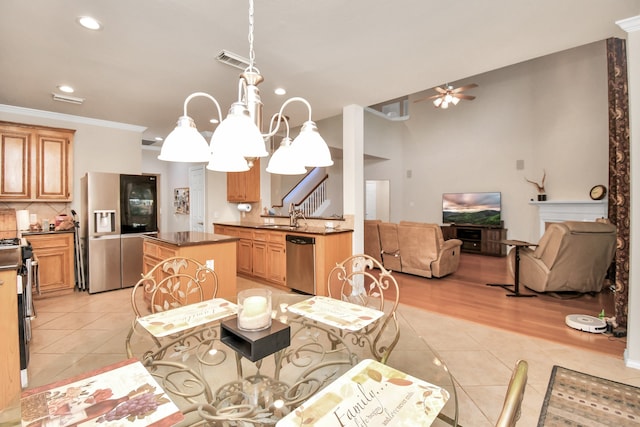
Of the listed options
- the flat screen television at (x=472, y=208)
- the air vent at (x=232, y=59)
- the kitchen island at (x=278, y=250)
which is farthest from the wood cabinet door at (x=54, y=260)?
the flat screen television at (x=472, y=208)

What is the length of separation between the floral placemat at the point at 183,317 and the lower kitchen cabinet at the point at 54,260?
364cm

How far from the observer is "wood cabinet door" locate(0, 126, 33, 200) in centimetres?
385

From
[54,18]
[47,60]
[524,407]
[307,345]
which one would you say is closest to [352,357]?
[307,345]

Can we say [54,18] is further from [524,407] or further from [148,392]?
[524,407]

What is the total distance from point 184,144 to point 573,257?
4.62m

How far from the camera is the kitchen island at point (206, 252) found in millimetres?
3021

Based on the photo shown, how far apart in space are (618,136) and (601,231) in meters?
1.57

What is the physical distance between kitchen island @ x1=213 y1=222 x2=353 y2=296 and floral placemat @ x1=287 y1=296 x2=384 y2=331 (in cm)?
199

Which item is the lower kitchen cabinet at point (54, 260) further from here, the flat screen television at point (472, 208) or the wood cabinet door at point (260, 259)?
the flat screen television at point (472, 208)

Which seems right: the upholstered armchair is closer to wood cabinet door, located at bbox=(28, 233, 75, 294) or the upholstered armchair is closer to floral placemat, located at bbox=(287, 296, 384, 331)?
floral placemat, located at bbox=(287, 296, 384, 331)

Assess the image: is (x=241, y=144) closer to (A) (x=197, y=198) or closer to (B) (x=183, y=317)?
(B) (x=183, y=317)

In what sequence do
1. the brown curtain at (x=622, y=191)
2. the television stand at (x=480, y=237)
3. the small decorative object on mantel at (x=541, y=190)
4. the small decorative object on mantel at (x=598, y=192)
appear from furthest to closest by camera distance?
the television stand at (x=480, y=237) < the small decorative object on mantel at (x=541, y=190) < the small decorative object on mantel at (x=598, y=192) < the brown curtain at (x=622, y=191)

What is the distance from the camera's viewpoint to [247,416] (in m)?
0.90

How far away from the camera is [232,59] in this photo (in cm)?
273
